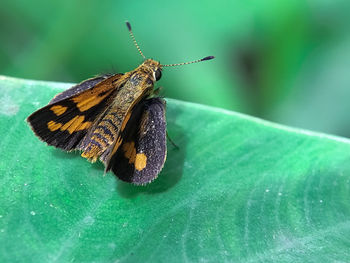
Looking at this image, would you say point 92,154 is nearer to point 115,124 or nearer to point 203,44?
point 115,124

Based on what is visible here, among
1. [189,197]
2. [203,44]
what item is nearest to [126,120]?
[189,197]

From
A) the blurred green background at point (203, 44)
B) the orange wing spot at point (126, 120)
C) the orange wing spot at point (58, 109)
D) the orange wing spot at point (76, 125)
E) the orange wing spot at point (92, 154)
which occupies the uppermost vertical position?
the orange wing spot at point (58, 109)

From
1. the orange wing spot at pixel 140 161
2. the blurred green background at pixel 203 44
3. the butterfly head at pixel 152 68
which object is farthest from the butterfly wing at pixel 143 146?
the blurred green background at pixel 203 44

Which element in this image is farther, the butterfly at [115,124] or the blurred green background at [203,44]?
the blurred green background at [203,44]

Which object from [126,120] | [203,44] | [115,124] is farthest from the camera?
[203,44]

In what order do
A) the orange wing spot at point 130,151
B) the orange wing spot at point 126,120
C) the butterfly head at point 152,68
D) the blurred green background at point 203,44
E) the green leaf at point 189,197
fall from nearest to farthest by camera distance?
the green leaf at point 189,197
the orange wing spot at point 126,120
the orange wing spot at point 130,151
the butterfly head at point 152,68
the blurred green background at point 203,44

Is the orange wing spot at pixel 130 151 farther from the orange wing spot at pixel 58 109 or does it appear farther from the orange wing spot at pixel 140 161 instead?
the orange wing spot at pixel 58 109
